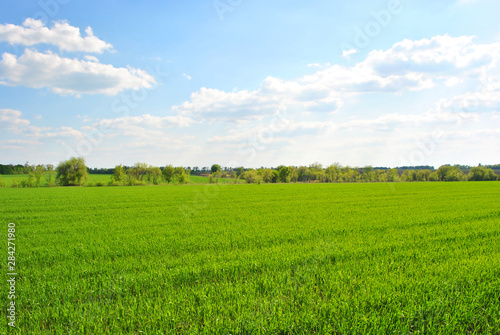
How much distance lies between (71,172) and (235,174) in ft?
241

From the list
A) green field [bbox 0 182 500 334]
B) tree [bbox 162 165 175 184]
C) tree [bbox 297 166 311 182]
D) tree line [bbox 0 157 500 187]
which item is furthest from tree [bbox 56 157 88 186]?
tree [bbox 297 166 311 182]

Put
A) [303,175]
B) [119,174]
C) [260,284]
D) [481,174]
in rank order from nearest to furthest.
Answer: [260,284] < [119,174] < [481,174] < [303,175]

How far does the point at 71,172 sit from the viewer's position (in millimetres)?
87562

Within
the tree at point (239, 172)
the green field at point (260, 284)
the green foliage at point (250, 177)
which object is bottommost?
the green field at point (260, 284)

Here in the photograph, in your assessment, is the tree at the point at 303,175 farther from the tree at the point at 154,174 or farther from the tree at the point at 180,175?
the tree at the point at 154,174

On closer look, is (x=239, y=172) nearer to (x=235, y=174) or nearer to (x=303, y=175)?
(x=235, y=174)

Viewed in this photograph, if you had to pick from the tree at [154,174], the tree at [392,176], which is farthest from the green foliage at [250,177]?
the tree at [392,176]

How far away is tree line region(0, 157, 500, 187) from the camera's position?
86375 mm

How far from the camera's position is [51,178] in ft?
284

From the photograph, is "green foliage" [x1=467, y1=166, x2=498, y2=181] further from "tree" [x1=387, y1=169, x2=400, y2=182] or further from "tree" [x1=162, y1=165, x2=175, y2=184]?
"tree" [x1=162, y1=165, x2=175, y2=184]

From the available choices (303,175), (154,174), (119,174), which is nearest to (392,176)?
(303,175)

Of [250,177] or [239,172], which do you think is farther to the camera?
[239,172]

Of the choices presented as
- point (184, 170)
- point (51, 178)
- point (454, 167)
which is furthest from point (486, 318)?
point (454, 167)

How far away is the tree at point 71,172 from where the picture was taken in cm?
8631
